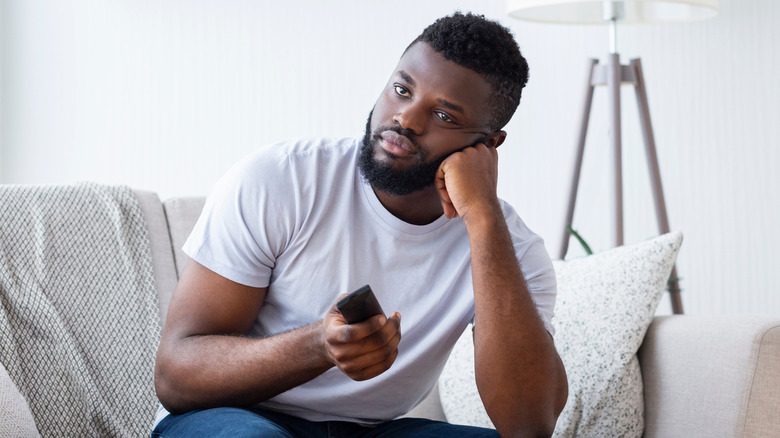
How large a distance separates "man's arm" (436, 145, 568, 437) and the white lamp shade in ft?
3.84

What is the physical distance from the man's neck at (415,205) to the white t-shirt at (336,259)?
0.02 metres

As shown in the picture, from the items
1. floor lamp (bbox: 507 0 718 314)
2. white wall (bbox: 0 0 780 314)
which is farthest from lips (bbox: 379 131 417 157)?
white wall (bbox: 0 0 780 314)

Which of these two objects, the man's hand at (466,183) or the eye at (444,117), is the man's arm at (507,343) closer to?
the man's hand at (466,183)

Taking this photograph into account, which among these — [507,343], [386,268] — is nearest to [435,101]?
[386,268]

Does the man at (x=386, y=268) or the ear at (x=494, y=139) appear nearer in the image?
the man at (x=386, y=268)

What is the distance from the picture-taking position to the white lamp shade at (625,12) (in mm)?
2326

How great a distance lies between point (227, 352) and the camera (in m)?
1.16

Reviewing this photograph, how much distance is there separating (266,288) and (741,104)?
1.92 m

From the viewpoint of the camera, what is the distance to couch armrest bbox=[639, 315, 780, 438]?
137cm

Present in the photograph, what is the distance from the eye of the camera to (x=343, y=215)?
131cm

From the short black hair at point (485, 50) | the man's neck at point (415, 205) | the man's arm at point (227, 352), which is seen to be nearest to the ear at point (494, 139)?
the short black hair at point (485, 50)

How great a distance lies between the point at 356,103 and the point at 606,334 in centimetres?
129

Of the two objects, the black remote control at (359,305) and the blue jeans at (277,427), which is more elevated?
the black remote control at (359,305)

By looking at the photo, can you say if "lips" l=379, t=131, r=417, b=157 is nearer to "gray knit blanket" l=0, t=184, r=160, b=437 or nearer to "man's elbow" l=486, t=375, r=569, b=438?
"man's elbow" l=486, t=375, r=569, b=438
